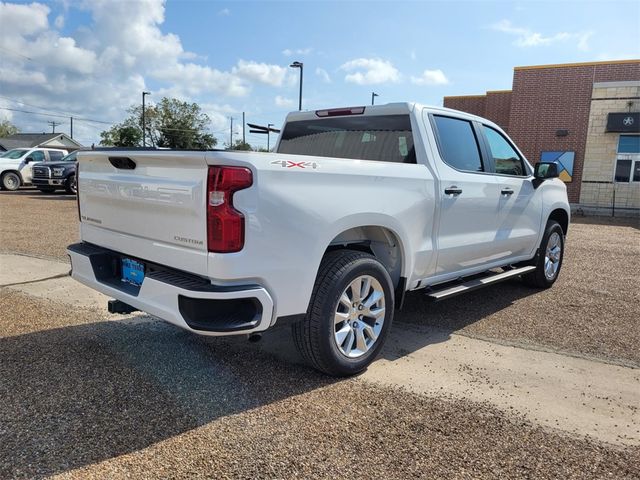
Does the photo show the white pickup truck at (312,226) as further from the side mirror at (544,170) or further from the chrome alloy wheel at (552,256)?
the chrome alloy wheel at (552,256)

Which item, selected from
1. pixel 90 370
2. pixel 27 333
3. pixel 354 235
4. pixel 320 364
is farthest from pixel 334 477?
pixel 27 333

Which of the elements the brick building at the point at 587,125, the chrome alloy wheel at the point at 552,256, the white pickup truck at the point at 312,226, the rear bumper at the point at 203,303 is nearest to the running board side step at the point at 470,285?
the white pickup truck at the point at 312,226

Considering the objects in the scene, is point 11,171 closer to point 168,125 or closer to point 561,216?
point 561,216

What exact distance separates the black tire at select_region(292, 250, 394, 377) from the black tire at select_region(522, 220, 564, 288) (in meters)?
3.40

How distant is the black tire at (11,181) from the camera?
69.7 ft

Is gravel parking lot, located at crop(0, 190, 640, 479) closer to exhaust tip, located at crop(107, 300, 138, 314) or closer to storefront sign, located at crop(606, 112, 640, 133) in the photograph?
exhaust tip, located at crop(107, 300, 138, 314)

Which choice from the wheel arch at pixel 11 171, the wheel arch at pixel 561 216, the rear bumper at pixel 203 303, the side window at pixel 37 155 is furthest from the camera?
the side window at pixel 37 155

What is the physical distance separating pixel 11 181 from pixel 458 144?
22.1 metres

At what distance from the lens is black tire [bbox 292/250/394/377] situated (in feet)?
10.8

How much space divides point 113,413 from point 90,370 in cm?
74

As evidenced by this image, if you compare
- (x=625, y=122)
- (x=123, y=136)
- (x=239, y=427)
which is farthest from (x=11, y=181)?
(x=123, y=136)

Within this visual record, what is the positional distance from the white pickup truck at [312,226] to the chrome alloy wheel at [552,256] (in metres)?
1.31

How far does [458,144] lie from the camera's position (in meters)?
4.68

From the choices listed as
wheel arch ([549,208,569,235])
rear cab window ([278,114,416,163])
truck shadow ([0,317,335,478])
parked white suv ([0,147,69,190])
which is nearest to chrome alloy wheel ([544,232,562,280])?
wheel arch ([549,208,569,235])
